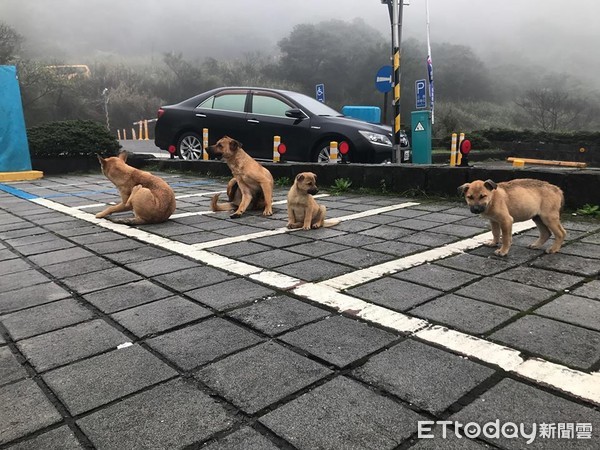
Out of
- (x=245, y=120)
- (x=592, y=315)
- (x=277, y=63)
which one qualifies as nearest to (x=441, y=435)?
(x=592, y=315)

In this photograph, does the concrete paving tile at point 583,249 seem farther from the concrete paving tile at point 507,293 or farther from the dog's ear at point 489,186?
the concrete paving tile at point 507,293

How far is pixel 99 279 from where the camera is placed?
3451 millimetres

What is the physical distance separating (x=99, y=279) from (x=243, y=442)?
224cm

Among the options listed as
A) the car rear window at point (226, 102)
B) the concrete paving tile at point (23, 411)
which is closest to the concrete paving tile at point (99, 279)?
A: the concrete paving tile at point (23, 411)

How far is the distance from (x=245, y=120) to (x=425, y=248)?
255 inches

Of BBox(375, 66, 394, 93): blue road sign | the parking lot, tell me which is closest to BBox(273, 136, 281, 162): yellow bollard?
BBox(375, 66, 394, 93): blue road sign

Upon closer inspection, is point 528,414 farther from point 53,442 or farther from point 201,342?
point 53,442

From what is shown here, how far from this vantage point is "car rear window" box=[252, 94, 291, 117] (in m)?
9.38

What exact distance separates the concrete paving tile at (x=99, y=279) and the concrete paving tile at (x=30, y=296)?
0.10m

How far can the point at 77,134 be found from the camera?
11.2 m

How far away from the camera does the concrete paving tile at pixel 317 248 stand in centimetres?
410

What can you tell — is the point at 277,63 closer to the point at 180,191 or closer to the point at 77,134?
the point at 77,134

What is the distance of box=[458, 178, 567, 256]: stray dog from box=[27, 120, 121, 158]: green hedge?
9.97 metres

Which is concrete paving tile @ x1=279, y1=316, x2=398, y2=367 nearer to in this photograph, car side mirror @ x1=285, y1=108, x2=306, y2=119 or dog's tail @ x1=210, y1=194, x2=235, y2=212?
dog's tail @ x1=210, y1=194, x2=235, y2=212
